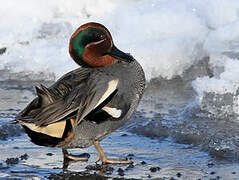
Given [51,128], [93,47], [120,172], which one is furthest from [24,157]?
[93,47]

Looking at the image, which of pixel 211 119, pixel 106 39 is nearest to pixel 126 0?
pixel 211 119

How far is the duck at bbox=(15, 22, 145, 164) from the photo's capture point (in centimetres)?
458

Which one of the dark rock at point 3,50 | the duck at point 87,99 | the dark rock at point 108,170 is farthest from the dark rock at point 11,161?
the dark rock at point 3,50

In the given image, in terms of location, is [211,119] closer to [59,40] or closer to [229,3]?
[229,3]

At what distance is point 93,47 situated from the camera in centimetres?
486

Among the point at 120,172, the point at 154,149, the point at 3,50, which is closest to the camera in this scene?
the point at 120,172

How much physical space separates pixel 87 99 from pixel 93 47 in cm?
45

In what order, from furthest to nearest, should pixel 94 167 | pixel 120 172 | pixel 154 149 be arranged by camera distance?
pixel 154 149 < pixel 94 167 < pixel 120 172

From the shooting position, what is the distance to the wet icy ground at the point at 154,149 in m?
4.65

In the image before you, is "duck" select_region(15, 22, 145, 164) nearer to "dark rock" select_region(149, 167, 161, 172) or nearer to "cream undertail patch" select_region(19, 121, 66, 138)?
"cream undertail patch" select_region(19, 121, 66, 138)

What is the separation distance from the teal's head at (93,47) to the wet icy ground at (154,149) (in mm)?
755

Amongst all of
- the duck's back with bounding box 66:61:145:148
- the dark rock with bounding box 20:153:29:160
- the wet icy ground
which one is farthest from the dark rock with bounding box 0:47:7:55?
the duck's back with bounding box 66:61:145:148

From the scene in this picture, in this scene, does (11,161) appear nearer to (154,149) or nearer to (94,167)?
(94,167)

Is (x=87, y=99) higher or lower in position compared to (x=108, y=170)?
higher
